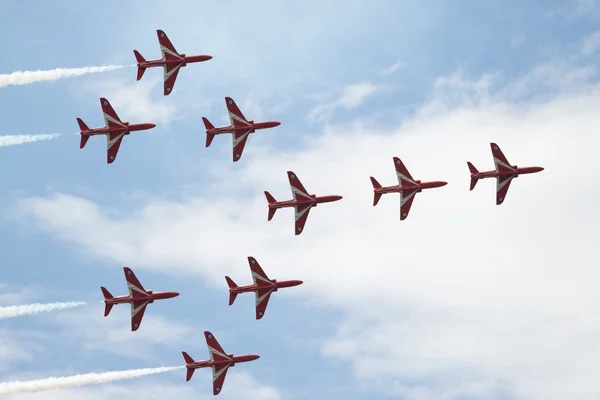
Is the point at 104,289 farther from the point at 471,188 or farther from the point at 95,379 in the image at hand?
the point at 471,188

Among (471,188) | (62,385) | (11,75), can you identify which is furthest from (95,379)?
(471,188)

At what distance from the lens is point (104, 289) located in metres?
200

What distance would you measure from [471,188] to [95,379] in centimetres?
6058

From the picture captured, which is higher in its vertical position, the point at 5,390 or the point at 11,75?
the point at 11,75

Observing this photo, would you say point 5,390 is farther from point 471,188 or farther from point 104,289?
point 471,188

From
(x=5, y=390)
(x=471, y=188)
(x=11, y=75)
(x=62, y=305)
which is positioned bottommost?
(x=5, y=390)

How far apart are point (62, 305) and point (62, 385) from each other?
38.0 feet

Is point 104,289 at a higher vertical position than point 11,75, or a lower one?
lower

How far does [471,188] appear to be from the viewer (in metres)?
200

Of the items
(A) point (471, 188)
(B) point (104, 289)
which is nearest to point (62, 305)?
(B) point (104, 289)

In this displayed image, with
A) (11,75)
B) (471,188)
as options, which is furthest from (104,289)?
(471,188)

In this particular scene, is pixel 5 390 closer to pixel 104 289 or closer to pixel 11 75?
pixel 104 289

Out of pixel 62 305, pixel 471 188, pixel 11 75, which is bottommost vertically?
pixel 62 305

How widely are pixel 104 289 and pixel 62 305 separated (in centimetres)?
679
